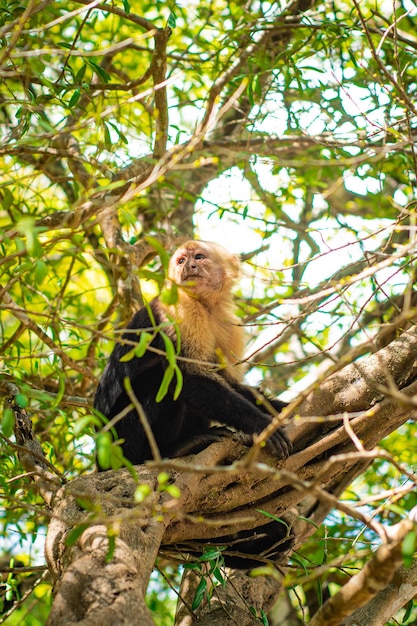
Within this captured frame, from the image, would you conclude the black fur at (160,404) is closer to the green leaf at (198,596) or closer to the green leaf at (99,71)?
the green leaf at (198,596)

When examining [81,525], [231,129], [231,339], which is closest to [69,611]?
[81,525]

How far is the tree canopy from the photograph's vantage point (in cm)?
325

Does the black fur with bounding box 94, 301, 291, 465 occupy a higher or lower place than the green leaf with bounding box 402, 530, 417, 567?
higher

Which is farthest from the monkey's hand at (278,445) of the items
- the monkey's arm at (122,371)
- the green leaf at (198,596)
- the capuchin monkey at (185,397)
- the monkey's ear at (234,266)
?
the monkey's ear at (234,266)

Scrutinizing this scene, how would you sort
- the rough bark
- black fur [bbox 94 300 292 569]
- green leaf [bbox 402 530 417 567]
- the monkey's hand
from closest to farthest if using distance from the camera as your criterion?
1. green leaf [bbox 402 530 417 567]
2. the rough bark
3. the monkey's hand
4. black fur [bbox 94 300 292 569]

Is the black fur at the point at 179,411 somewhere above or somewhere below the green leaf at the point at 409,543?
above

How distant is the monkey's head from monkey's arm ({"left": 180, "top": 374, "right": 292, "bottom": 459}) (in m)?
1.13

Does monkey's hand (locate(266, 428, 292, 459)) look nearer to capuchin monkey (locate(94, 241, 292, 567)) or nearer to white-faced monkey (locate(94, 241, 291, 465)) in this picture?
capuchin monkey (locate(94, 241, 292, 567))

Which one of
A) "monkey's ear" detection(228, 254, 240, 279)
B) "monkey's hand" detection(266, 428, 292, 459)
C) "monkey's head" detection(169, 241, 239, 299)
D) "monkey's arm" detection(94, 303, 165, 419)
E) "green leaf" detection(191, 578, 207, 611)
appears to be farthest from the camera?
"monkey's ear" detection(228, 254, 240, 279)

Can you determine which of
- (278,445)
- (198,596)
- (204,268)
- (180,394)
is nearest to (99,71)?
(204,268)

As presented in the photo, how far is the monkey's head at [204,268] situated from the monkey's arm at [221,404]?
3.71 feet

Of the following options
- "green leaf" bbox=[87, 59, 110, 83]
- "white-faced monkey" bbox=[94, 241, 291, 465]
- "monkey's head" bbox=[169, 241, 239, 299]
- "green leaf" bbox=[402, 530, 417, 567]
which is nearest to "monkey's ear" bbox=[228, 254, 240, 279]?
"monkey's head" bbox=[169, 241, 239, 299]

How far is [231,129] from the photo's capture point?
8.13m

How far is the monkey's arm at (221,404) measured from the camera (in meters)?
5.16
